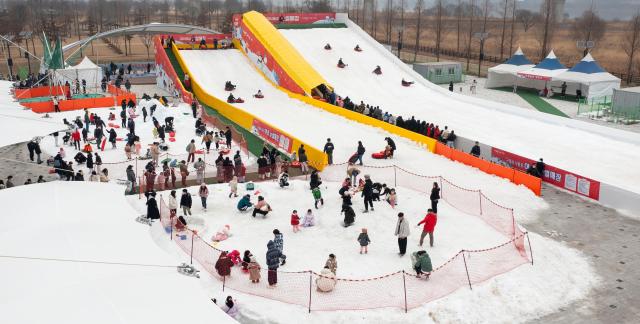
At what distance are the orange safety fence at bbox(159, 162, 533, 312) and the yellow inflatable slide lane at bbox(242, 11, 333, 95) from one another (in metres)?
22.6

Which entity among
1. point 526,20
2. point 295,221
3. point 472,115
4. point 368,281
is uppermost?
point 526,20

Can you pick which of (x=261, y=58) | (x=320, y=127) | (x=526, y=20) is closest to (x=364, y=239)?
(x=320, y=127)

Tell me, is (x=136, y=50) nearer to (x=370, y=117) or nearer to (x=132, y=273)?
(x=370, y=117)

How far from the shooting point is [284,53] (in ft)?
134

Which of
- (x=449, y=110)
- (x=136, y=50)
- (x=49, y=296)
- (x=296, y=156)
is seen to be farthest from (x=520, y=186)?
(x=136, y=50)

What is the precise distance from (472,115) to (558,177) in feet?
37.3

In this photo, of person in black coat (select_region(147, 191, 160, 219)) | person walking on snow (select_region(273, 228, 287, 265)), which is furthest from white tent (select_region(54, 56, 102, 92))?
person walking on snow (select_region(273, 228, 287, 265))

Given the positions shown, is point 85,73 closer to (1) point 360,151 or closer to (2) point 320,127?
(2) point 320,127

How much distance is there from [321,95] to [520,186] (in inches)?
723

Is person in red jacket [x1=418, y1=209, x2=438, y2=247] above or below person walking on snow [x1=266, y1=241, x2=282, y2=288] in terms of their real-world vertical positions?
above

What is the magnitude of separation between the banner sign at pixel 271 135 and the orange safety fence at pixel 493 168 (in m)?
6.81

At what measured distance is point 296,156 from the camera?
23.8 metres

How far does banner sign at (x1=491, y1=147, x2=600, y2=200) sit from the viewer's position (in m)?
19.6

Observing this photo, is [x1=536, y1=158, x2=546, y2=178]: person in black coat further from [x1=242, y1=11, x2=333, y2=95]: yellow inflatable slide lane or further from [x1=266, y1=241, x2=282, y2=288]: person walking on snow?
[x1=242, y1=11, x2=333, y2=95]: yellow inflatable slide lane
